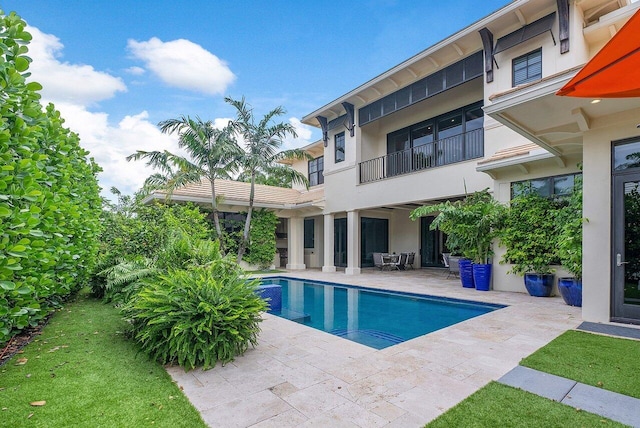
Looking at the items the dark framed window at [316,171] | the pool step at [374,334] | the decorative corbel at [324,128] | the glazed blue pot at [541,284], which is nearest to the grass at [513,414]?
the pool step at [374,334]

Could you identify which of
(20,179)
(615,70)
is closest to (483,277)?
(615,70)

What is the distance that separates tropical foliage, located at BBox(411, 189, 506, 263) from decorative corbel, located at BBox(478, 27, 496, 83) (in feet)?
11.7

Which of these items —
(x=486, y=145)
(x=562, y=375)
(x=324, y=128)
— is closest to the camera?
(x=562, y=375)

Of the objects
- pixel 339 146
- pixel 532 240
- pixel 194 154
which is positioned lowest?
pixel 532 240

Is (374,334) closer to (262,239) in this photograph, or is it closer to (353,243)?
(353,243)

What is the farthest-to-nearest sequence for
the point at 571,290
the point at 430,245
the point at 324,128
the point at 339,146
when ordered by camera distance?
the point at 430,245
the point at 324,128
the point at 339,146
the point at 571,290

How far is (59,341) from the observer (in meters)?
4.89

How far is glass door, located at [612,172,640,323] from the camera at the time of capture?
5.79 m

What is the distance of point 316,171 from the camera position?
20.6 metres

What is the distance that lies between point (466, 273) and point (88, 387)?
32.8 feet

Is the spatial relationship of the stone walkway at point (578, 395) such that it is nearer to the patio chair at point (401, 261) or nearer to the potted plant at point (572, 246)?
the potted plant at point (572, 246)

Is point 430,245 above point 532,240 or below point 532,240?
below

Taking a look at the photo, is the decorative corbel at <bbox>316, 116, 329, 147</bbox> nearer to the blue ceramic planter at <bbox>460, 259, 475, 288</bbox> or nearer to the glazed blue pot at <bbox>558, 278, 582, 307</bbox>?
the blue ceramic planter at <bbox>460, 259, 475, 288</bbox>

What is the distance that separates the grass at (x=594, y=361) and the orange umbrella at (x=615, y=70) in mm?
Result: 2907
